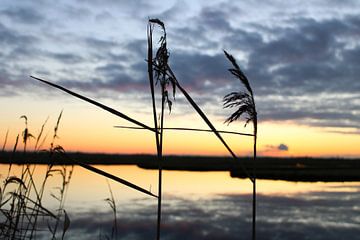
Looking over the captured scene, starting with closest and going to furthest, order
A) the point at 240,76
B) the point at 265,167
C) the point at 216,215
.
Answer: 1. the point at 240,76
2. the point at 216,215
3. the point at 265,167

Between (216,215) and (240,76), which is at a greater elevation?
(240,76)

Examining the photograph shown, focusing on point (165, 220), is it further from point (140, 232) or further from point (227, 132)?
point (227, 132)

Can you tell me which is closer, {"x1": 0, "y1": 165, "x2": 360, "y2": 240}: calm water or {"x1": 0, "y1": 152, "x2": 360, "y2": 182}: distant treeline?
{"x1": 0, "y1": 152, "x2": 360, "y2": 182}: distant treeline

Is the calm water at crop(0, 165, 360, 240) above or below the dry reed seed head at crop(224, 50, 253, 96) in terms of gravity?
below

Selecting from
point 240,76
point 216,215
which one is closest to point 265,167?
point 216,215

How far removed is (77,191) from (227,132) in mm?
28702

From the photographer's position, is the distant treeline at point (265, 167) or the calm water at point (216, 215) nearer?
the distant treeline at point (265, 167)

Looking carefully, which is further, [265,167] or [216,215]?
[265,167]

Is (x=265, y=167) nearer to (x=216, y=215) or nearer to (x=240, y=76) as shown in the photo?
(x=216, y=215)

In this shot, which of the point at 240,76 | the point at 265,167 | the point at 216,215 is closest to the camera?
the point at 240,76

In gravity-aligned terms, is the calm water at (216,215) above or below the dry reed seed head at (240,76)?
below

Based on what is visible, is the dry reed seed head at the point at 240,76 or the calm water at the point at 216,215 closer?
the dry reed seed head at the point at 240,76

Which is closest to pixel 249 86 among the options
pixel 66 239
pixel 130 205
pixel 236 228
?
pixel 66 239

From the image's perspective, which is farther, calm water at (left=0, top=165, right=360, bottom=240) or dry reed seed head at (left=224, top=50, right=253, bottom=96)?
calm water at (left=0, top=165, right=360, bottom=240)
